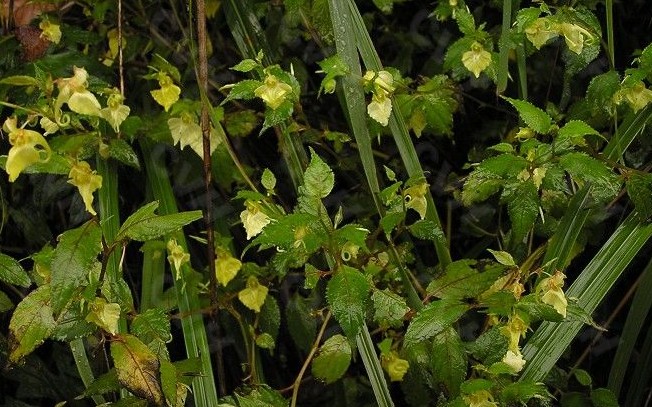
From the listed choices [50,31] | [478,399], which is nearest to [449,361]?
[478,399]

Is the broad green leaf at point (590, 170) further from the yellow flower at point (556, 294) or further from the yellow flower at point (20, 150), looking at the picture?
the yellow flower at point (20, 150)

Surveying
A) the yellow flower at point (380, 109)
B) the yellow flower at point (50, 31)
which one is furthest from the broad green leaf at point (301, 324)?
the yellow flower at point (50, 31)

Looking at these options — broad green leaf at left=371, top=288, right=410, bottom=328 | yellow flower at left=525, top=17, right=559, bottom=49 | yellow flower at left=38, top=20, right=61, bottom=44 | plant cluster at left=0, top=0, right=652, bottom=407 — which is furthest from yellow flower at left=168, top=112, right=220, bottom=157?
yellow flower at left=525, top=17, right=559, bottom=49

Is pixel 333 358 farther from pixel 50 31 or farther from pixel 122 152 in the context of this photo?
pixel 50 31

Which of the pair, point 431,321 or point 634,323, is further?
point 634,323

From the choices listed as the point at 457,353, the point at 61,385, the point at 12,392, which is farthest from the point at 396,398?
the point at 12,392

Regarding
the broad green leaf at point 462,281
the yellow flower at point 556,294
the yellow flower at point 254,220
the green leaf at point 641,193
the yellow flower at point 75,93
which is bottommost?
the yellow flower at point 556,294

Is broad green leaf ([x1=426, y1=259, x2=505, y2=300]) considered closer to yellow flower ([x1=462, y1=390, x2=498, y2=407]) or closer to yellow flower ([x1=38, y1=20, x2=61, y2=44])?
yellow flower ([x1=462, y1=390, x2=498, y2=407])
